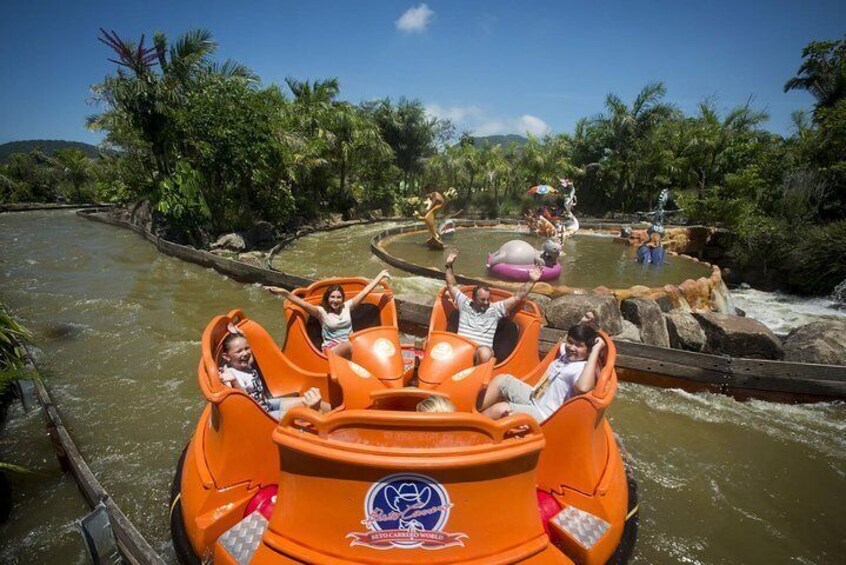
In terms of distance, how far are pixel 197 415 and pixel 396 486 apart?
4046 millimetres

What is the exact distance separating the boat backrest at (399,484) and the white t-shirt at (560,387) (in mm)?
1227

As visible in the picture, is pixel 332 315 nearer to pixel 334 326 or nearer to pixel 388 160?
pixel 334 326

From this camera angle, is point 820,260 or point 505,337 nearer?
point 505,337

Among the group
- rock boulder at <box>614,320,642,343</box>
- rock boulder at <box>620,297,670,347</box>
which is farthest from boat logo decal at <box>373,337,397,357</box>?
rock boulder at <box>620,297,670,347</box>

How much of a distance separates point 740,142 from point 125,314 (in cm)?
2819

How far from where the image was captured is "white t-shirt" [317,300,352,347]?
4457 millimetres

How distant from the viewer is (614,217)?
2586cm

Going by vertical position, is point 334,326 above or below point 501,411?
above

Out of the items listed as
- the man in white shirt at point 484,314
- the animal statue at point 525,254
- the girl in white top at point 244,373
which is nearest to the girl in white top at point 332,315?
the girl in white top at point 244,373

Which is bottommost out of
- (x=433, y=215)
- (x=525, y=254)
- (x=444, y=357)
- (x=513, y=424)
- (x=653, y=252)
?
(x=653, y=252)

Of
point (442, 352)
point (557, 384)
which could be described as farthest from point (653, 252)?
point (557, 384)

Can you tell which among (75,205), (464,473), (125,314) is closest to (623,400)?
(464,473)

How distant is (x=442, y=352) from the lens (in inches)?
162

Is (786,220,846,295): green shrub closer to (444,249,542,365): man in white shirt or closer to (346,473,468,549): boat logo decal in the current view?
(444,249,542,365): man in white shirt
